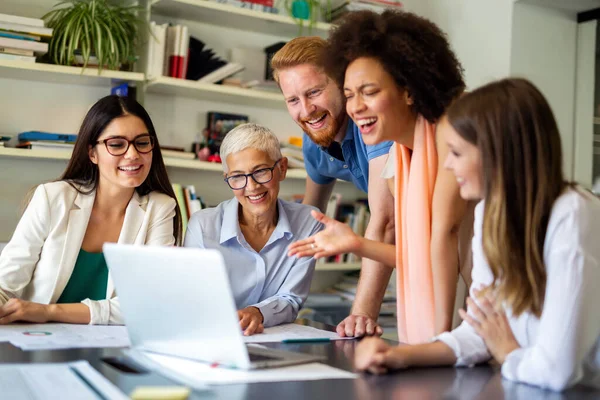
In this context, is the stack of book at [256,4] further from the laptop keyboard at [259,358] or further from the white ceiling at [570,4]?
the laptop keyboard at [259,358]

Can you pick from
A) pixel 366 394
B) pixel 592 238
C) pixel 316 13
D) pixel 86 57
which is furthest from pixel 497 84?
pixel 316 13

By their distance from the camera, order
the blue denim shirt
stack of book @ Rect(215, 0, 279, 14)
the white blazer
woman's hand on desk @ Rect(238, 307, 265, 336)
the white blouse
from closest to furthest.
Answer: the white blouse, woman's hand on desk @ Rect(238, 307, 265, 336), the white blazer, the blue denim shirt, stack of book @ Rect(215, 0, 279, 14)

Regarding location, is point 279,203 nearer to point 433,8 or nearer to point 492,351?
point 492,351

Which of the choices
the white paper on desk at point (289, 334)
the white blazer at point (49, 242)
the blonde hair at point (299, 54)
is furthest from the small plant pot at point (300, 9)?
the white paper on desk at point (289, 334)

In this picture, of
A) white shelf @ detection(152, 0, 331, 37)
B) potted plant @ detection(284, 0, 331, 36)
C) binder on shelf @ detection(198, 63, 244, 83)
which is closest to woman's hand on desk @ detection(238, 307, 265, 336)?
binder on shelf @ detection(198, 63, 244, 83)

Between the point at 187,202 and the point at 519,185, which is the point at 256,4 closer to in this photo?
the point at 187,202

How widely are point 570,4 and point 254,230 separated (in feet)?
7.34

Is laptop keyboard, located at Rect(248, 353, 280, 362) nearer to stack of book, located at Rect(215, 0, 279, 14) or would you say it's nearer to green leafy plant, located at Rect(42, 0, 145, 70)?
green leafy plant, located at Rect(42, 0, 145, 70)

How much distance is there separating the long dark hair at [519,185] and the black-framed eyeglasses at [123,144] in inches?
49.1

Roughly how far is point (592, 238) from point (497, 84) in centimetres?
33

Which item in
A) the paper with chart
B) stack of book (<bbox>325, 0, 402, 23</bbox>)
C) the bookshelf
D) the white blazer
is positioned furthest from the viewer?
stack of book (<bbox>325, 0, 402, 23</bbox>)

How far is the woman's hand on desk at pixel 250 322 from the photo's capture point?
5.73 feet

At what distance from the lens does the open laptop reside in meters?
1.15

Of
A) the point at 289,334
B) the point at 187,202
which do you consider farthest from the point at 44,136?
the point at 289,334
